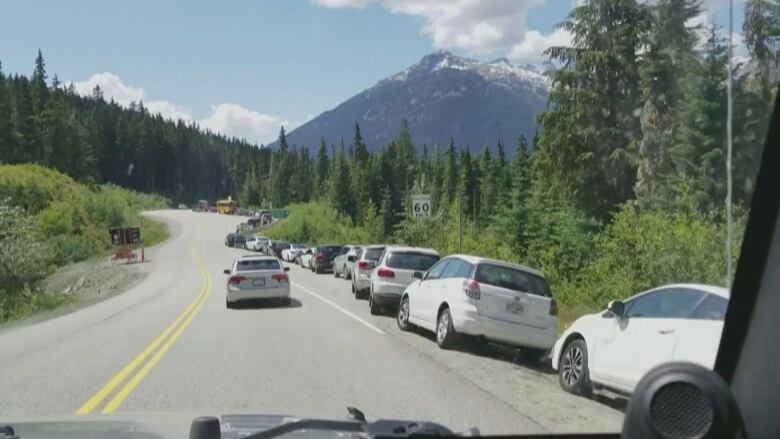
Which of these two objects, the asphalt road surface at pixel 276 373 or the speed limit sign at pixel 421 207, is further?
the speed limit sign at pixel 421 207

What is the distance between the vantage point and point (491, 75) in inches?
304

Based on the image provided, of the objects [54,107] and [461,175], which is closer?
[54,107]

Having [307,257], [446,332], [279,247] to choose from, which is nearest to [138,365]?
[446,332]

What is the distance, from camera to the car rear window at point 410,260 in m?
20.1

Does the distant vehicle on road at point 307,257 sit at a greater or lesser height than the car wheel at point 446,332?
lesser

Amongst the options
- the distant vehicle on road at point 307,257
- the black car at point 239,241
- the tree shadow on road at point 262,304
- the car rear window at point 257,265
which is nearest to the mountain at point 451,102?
the tree shadow on road at point 262,304

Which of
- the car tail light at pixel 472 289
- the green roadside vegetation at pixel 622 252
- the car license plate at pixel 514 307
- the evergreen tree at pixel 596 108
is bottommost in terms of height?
the car license plate at pixel 514 307

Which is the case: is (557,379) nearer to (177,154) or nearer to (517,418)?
(517,418)

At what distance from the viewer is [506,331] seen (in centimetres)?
1245

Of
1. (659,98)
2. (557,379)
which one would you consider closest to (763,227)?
(659,98)

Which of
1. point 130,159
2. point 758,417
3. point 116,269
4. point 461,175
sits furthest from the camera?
point 461,175

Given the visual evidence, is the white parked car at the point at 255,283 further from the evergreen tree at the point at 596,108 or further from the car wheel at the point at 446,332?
the evergreen tree at the point at 596,108

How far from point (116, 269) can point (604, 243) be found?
46.5 meters

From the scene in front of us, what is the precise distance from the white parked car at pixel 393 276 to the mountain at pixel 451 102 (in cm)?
997
